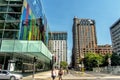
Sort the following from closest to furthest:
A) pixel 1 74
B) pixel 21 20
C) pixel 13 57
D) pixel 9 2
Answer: pixel 1 74 < pixel 13 57 < pixel 21 20 < pixel 9 2

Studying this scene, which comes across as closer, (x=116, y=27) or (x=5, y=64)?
(x=5, y=64)

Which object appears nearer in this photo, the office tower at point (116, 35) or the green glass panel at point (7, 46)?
the green glass panel at point (7, 46)

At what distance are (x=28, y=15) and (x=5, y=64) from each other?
49.4ft

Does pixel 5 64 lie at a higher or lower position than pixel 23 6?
lower

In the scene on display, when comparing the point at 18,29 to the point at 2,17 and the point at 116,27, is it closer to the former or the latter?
the point at 2,17

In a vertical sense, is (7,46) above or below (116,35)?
below

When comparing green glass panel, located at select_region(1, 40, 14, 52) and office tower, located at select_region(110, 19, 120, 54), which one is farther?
office tower, located at select_region(110, 19, 120, 54)

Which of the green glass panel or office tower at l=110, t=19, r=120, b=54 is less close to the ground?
office tower at l=110, t=19, r=120, b=54

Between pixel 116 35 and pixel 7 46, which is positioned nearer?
pixel 7 46

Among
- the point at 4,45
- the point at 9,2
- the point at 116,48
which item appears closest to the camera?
the point at 4,45

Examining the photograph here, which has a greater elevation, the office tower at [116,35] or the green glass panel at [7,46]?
the office tower at [116,35]

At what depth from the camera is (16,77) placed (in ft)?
92.2

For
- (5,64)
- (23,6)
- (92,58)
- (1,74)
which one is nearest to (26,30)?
(23,6)

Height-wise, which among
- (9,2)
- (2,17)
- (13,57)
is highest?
(9,2)
